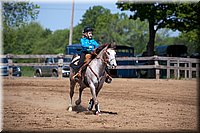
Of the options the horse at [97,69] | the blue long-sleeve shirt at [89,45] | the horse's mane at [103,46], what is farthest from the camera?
the blue long-sleeve shirt at [89,45]

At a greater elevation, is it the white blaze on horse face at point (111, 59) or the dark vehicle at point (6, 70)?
the white blaze on horse face at point (111, 59)

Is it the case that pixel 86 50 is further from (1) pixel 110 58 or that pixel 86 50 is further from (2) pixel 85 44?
(1) pixel 110 58

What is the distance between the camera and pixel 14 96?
14070 mm

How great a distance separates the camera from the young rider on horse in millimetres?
10562

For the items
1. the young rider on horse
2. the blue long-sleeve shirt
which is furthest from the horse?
the blue long-sleeve shirt

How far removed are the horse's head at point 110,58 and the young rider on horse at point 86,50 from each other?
0.50 m

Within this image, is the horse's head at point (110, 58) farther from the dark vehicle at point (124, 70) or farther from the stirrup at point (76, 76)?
the dark vehicle at point (124, 70)

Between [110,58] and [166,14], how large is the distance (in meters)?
23.8

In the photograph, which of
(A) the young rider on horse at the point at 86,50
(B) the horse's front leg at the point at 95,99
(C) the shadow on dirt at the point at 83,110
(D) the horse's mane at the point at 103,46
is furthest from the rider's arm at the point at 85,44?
(C) the shadow on dirt at the point at 83,110

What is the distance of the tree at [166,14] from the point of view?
32.5 meters

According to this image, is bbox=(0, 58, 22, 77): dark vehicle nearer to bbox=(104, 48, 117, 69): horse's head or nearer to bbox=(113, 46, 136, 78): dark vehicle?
bbox=(113, 46, 136, 78): dark vehicle

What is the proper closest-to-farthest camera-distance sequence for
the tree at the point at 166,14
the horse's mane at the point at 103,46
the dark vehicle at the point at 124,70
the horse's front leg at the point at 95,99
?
the horse's front leg at the point at 95,99 < the horse's mane at the point at 103,46 < the dark vehicle at the point at 124,70 < the tree at the point at 166,14

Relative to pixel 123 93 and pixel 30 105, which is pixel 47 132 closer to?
pixel 30 105

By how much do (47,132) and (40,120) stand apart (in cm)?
153
